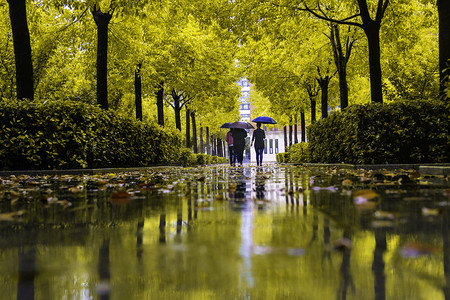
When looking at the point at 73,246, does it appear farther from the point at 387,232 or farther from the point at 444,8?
the point at 444,8

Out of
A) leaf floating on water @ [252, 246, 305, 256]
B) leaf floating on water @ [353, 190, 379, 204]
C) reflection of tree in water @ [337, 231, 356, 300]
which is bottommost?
reflection of tree in water @ [337, 231, 356, 300]

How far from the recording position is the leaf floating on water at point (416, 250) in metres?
2.24

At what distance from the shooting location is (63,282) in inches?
74.5

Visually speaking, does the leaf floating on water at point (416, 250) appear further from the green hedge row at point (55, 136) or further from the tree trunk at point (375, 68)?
the tree trunk at point (375, 68)

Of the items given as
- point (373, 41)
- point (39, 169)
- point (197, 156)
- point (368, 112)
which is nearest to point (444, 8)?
point (373, 41)

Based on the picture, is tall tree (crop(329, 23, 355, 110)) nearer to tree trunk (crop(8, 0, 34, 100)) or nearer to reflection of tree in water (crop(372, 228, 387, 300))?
tree trunk (crop(8, 0, 34, 100))

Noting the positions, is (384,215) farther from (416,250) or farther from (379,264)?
(379,264)

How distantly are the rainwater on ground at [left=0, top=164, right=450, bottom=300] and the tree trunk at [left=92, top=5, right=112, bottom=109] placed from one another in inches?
517

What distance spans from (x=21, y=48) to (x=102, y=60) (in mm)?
3609

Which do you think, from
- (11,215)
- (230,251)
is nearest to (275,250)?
(230,251)

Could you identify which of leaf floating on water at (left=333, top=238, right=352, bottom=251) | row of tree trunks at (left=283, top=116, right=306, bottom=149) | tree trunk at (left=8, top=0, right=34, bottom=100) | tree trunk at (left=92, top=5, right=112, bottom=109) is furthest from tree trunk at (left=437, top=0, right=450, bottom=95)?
row of tree trunks at (left=283, top=116, right=306, bottom=149)

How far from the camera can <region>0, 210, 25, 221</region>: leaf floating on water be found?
12.3 ft

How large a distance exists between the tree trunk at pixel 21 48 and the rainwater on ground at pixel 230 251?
10.6 metres

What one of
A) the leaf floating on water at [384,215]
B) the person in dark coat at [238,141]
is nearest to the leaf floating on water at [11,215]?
the leaf floating on water at [384,215]
